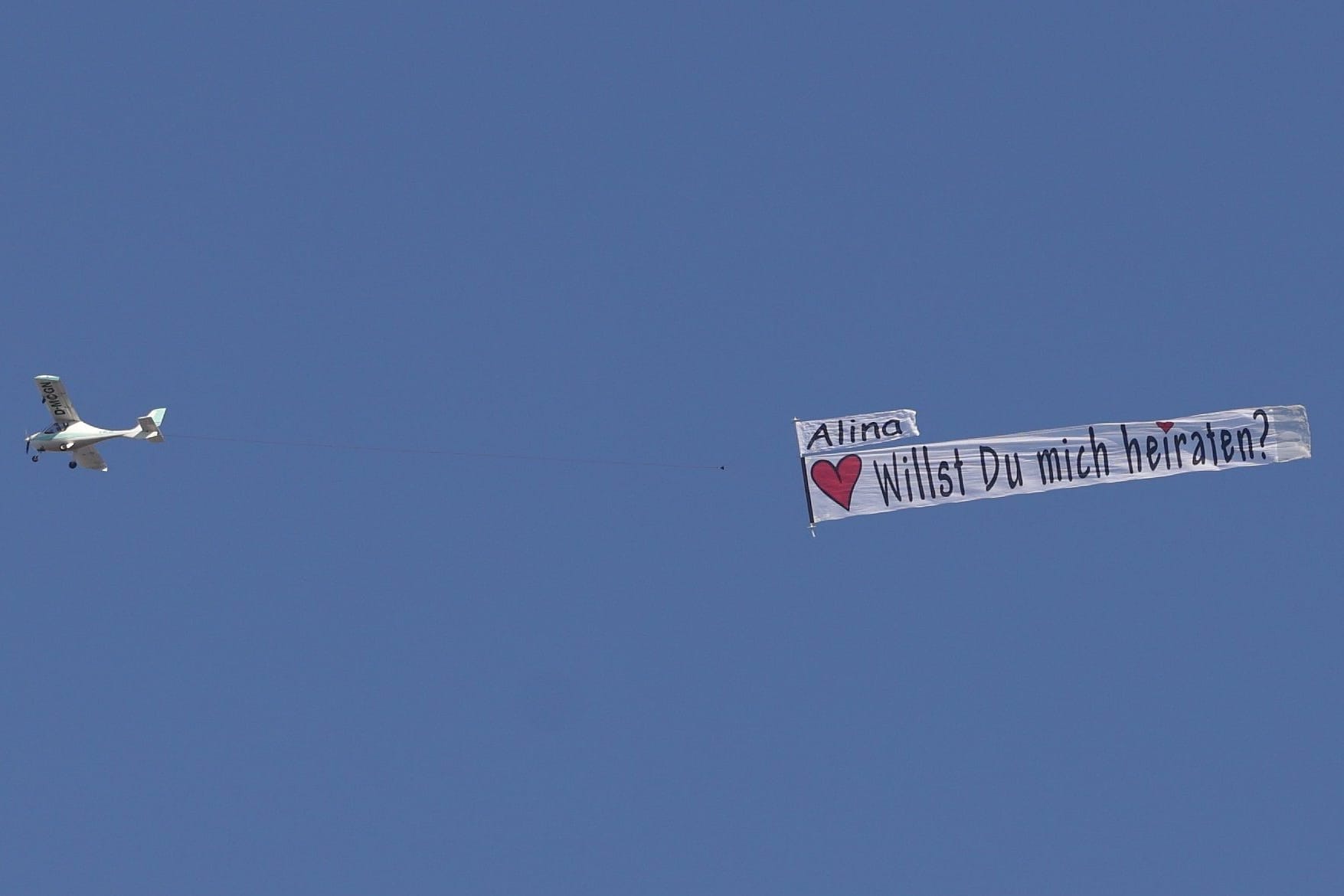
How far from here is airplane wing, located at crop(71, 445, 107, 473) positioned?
79.9m

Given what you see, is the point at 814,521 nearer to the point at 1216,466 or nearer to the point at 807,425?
the point at 807,425

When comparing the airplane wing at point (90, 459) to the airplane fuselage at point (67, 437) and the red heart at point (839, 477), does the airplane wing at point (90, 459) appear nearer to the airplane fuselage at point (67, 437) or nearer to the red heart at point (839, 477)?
the airplane fuselage at point (67, 437)

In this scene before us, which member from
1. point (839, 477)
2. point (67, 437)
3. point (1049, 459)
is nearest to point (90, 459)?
point (67, 437)

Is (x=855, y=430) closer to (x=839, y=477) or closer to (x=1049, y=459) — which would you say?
(x=839, y=477)

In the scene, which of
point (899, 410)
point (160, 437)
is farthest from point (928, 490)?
point (160, 437)

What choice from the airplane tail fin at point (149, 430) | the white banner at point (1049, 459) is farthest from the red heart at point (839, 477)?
the airplane tail fin at point (149, 430)

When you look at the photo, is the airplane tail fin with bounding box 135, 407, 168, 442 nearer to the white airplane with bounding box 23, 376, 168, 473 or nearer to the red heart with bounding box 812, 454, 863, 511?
the white airplane with bounding box 23, 376, 168, 473

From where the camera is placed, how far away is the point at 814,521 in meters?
64.6

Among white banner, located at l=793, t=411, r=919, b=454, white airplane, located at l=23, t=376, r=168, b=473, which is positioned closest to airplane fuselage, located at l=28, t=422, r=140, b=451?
white airplane, located at l=23, t=376, r=168, b=473

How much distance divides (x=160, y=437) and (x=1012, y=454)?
3418cm

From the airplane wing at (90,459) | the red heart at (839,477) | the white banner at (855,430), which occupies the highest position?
the airplane wing at (90,459)

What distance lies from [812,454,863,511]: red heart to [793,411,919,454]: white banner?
0.56 meters

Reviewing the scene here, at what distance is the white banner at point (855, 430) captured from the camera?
6519cm

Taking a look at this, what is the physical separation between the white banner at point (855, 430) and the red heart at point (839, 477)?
56cm
